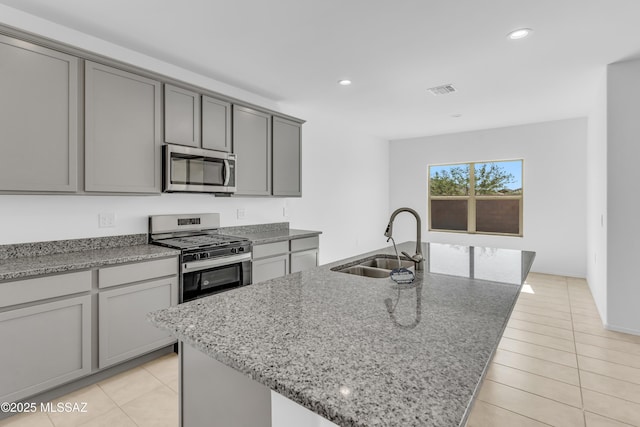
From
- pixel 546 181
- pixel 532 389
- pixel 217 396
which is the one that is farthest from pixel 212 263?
pixel 546 181

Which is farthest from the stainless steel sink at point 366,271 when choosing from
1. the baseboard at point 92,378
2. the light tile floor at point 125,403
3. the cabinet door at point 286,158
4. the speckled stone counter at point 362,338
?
the cabinet door at point 286,158

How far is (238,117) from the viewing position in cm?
347

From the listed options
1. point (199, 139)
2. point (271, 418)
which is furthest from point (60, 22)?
point (271, 418)

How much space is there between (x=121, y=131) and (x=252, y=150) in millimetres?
1339

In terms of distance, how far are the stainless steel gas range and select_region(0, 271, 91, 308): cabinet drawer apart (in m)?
0.69

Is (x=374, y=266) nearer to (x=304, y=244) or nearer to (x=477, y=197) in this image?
(x=304, y=244)

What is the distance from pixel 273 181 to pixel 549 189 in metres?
4.60

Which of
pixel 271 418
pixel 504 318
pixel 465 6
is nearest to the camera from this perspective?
pixel 271 418

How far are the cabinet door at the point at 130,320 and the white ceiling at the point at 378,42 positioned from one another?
1.96 meters

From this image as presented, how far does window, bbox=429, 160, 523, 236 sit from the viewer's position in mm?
5836

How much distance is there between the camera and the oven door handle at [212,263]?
8.94ft

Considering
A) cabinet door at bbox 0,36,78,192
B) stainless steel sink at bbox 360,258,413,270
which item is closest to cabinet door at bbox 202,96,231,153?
cabinet door at bbox 0,36,78,192

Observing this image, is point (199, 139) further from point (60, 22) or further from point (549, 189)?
point (549, 189)

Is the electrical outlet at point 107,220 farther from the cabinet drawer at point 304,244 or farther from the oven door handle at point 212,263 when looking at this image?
the cabinet drawer at point 304,244
